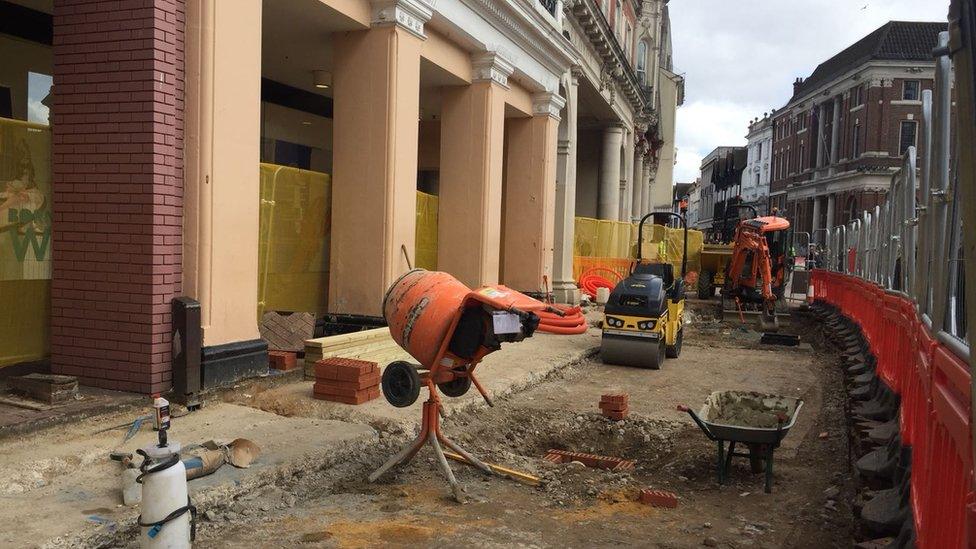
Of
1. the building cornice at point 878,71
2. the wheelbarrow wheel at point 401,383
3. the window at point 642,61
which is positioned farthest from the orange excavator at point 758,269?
the building cornice at point 878,71

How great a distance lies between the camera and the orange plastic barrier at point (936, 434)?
2.25 meters

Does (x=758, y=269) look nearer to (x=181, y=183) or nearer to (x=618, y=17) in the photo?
(x=618, y=17)

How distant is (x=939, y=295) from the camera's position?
10.3 feet

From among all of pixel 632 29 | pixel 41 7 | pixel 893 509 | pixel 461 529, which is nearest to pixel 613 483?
pixel 461 529

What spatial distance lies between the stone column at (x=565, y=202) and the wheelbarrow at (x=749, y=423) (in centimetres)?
1058

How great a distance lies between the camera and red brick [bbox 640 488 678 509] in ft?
16.5

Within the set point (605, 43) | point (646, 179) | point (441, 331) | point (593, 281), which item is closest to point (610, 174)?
point (605, 43)

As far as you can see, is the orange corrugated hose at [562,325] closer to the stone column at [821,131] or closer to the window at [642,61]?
the window at [642,61]

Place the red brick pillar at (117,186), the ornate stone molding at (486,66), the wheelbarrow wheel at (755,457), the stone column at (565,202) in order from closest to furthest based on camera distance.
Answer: the wheelbarrow wheel at (755,457)
the red brick pillar at (117,186)
the ornate stone molding at (486,66)
the stone column at (565,202)

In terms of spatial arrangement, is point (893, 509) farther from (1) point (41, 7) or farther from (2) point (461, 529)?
(1) point (41, 7)

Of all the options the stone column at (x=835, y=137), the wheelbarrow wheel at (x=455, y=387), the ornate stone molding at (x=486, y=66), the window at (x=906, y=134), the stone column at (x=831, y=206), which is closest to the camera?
the wheelbarrow wheel at (x=455, y=387)

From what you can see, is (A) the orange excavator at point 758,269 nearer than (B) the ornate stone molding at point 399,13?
No

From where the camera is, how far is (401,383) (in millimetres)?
4859

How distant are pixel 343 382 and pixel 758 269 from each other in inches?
502
